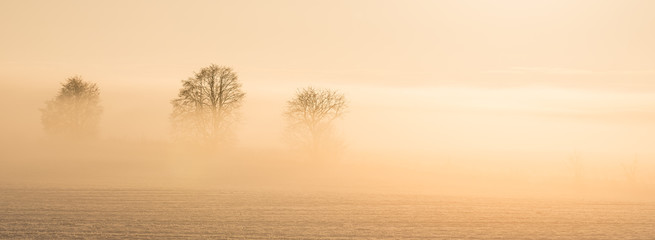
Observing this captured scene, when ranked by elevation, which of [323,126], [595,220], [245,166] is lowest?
[595,220]

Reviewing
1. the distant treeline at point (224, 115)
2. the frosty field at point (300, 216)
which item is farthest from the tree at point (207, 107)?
the frosty field at point (300, 216)

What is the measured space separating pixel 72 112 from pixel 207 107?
20021 mm

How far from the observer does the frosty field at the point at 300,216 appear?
72.2 feet

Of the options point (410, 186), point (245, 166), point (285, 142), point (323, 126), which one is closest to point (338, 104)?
point (323, 126)

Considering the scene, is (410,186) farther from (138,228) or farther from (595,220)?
(138,228)

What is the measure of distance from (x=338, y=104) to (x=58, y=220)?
34.7 m

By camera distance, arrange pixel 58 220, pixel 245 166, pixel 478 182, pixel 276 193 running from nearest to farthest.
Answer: pixel 58 220 → pixel 276 193 → pixel 478 182 → pixel 245 166

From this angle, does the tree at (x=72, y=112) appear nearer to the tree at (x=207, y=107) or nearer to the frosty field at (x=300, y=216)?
the tree at (x=207, y=107)

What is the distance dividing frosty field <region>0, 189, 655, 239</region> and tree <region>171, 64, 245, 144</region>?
19.1 metres

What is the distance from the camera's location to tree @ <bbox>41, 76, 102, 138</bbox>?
210 ft

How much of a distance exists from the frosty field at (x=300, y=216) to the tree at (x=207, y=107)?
1913 cm

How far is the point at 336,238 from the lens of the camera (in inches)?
826

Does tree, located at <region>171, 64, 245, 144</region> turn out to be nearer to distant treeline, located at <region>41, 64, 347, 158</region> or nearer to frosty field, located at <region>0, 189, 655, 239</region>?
distant treeline, located at <region>41, 64, 347, 158</region>

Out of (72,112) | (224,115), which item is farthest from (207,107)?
(72,112)
